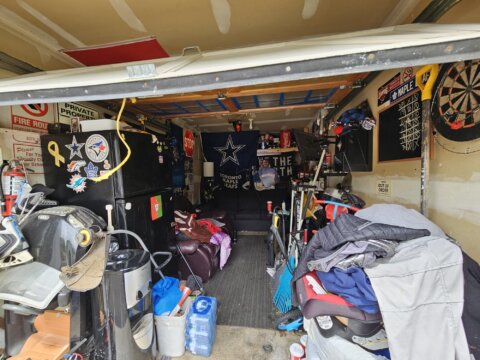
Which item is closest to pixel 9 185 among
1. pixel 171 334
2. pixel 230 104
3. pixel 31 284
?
pixel 31 284

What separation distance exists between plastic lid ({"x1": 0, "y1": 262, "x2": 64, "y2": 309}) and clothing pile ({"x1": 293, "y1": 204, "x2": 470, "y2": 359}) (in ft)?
4.43

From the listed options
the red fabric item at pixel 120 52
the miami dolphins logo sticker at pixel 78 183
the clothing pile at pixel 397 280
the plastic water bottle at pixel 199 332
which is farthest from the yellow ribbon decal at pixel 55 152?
the clothing pile at pixel 397 280

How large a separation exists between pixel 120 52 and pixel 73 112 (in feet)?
2.90

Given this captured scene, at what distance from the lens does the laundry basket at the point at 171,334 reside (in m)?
1.43

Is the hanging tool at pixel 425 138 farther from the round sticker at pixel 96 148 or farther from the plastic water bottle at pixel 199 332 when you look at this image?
the round sticker at pixel 96 148

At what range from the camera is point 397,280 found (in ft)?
2.65

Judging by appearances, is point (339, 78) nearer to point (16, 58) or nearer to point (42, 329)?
point (16, 58)

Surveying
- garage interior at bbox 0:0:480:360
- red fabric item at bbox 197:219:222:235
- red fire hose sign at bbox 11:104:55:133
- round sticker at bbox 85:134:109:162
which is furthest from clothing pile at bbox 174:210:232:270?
red fire hose sign at bbox 11:104:55:133

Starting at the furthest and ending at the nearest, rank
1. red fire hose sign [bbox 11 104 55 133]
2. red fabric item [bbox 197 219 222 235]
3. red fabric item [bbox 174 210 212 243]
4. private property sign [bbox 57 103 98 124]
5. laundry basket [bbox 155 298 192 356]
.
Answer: red fabric item [bbox 197 219 222 235] < red fabric item [bbox 174 210 212 243] < private property sign [bbox 57 103 98 124] < red fire hose sign [bbox 11 104 55 133] < laundry basket [bbox 155 298 192 356]

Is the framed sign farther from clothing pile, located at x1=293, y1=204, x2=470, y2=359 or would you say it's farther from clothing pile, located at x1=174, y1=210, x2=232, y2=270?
clothing pile, located at x1=174, y1=210, x2=232, y2=270

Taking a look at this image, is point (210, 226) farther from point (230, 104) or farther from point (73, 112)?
point (73, 112)

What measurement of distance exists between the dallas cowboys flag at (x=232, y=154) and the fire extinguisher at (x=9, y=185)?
356 cm

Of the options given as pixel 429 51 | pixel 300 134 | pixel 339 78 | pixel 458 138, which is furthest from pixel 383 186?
pixel 429 51

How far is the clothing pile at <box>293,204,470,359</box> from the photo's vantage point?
754 millimetres
